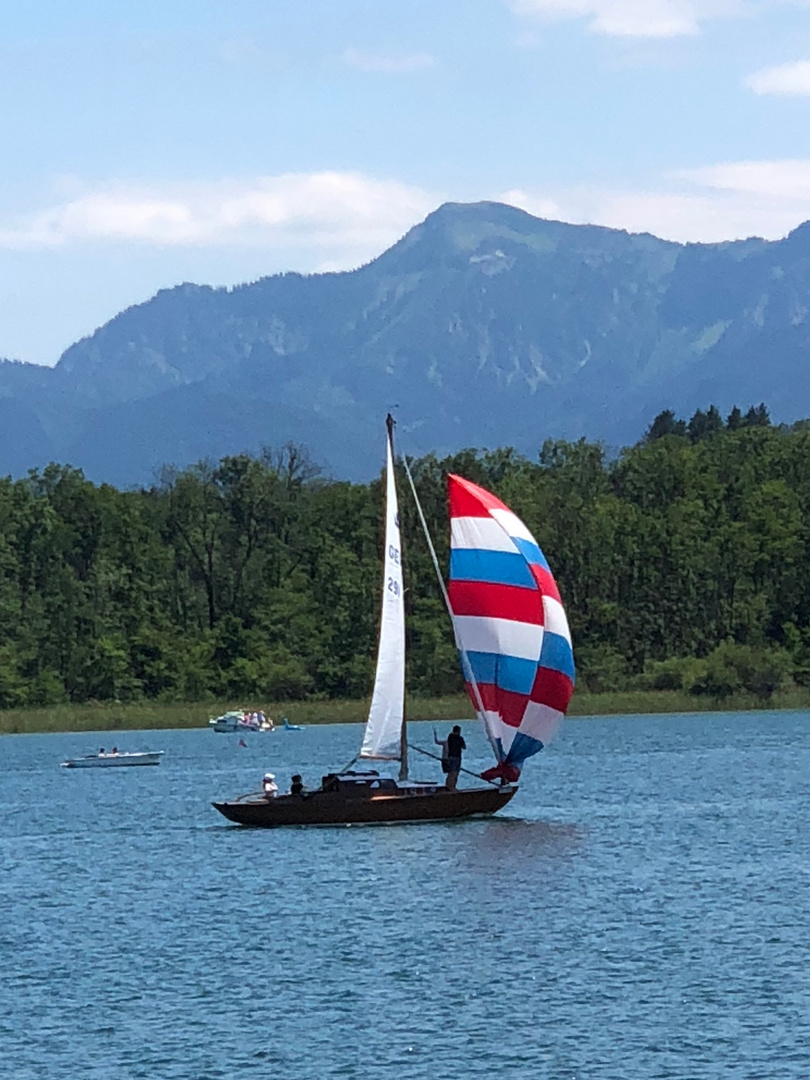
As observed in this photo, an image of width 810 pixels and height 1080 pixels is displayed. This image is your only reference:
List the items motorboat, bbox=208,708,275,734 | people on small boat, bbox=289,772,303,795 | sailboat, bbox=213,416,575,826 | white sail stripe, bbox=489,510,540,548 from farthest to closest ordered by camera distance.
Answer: motorboat, bbox=208,708,275,734 < people on small boat, bbox=289,772,303,795 < white sail stripe, bbox=489,510,540,548 < sailboat, bbox=213,416,575,826

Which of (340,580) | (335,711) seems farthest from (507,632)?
(340,580)

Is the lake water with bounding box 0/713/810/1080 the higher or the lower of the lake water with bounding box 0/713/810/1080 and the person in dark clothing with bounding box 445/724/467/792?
the lower

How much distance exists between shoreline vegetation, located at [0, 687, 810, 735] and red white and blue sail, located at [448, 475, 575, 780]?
70.6 meters

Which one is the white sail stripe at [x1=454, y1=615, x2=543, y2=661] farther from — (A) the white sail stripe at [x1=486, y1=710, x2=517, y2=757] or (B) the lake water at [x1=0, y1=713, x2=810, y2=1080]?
(B) the lake water at [x1=0, y1=713, x2=810, y2=1080]

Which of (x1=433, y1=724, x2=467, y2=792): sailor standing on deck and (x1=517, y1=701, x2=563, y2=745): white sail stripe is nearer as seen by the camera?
(x1=517, y1=701, x2=563, y2=745): white sail stripe

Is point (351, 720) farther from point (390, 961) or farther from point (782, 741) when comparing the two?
point (390, 961)

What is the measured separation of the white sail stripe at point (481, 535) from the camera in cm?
5697

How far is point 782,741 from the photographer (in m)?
99.3

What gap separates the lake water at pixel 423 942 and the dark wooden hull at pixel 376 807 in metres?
0.47

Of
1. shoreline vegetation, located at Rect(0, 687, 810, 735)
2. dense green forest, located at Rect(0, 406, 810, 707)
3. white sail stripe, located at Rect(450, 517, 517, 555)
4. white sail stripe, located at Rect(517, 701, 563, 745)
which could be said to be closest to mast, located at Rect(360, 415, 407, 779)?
white sail stripe, located at Rect(450, 517, 517, 555)

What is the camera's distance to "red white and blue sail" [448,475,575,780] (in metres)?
56.2

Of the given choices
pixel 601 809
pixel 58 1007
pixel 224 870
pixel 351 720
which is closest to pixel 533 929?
pixel 58 1007

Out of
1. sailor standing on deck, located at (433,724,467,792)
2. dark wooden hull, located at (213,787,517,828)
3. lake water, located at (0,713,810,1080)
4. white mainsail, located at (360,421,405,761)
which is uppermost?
white mainsail, located at (360,421,405,761)

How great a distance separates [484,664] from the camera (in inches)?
2226
